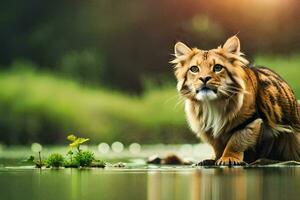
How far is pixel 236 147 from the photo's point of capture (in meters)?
5.05

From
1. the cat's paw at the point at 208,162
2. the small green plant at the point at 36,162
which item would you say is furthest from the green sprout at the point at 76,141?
the cat's paw at the point at 208,162

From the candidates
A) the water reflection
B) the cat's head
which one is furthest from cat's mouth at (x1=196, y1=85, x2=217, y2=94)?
the water reflection

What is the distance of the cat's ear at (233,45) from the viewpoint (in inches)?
205

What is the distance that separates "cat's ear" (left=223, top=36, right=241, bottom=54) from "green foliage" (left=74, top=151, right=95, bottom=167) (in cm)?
127

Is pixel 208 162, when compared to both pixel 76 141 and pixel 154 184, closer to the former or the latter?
pixel 76 141

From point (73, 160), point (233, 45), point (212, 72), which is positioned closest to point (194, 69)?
point (212, 72)

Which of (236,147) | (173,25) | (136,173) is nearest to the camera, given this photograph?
(136,173)

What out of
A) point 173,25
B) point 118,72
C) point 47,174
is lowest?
point 47,174

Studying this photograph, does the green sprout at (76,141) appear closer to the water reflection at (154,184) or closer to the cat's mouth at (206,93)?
the water reflection at (154,184)

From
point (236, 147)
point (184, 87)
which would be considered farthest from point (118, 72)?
point (236, 147)

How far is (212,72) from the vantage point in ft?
16.5

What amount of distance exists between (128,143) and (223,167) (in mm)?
1138

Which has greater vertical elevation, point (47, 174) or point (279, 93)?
point (279, 93)

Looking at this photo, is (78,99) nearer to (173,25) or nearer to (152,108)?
(152,108)
